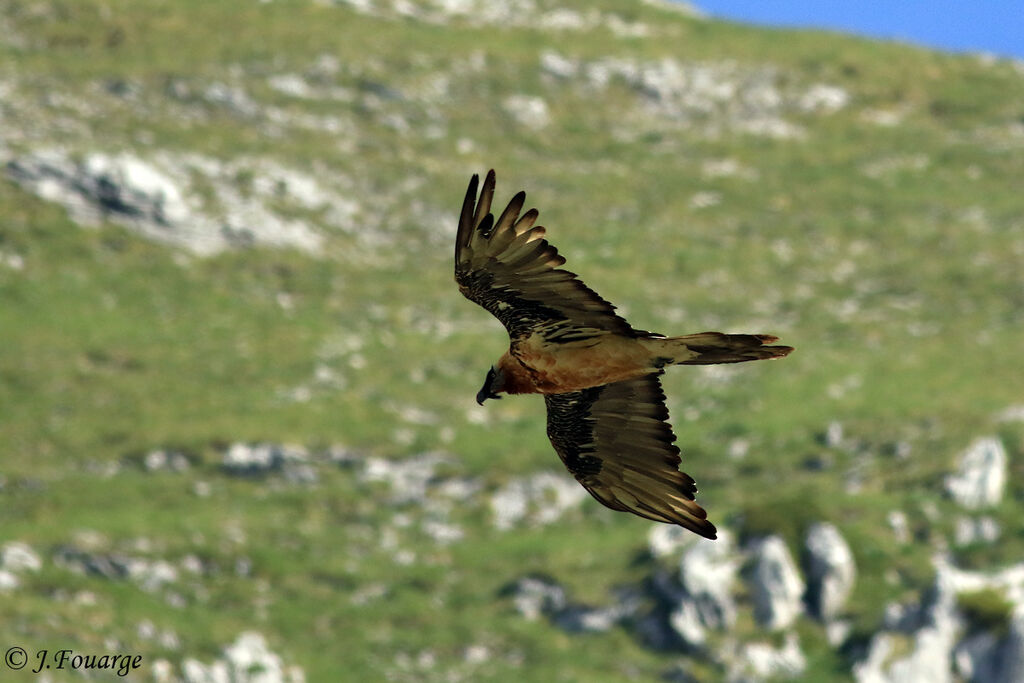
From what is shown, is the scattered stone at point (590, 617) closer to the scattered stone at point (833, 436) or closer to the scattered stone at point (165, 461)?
the scattered stone at point (833, 436)

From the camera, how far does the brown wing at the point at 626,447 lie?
1219 centimetres

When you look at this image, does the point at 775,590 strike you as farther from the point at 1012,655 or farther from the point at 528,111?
the point at 528,111

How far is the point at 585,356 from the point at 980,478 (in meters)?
24.0

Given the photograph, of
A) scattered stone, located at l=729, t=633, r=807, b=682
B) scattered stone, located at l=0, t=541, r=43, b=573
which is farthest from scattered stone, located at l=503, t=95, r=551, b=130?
scattered stone, located at l=0, t=541, r=43, b=573

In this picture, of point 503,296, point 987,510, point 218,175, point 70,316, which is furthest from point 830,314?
point 503,296

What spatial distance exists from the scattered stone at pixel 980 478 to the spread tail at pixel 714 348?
2370 centimetres

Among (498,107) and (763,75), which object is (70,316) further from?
(763,75)

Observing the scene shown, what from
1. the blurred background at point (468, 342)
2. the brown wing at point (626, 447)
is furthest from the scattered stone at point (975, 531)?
the brown wing at point (626, 447)

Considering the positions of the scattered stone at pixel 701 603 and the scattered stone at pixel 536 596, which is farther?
the scattered stone at pixel 536 596

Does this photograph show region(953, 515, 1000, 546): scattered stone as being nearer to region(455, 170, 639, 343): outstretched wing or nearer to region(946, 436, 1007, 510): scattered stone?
region(946, 436, 1007, 510): scattered stone

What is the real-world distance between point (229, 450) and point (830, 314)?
2188 centimetres

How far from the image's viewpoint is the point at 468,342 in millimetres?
43094

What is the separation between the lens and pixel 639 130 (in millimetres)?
64438

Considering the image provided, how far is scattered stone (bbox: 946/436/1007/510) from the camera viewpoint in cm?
3228
